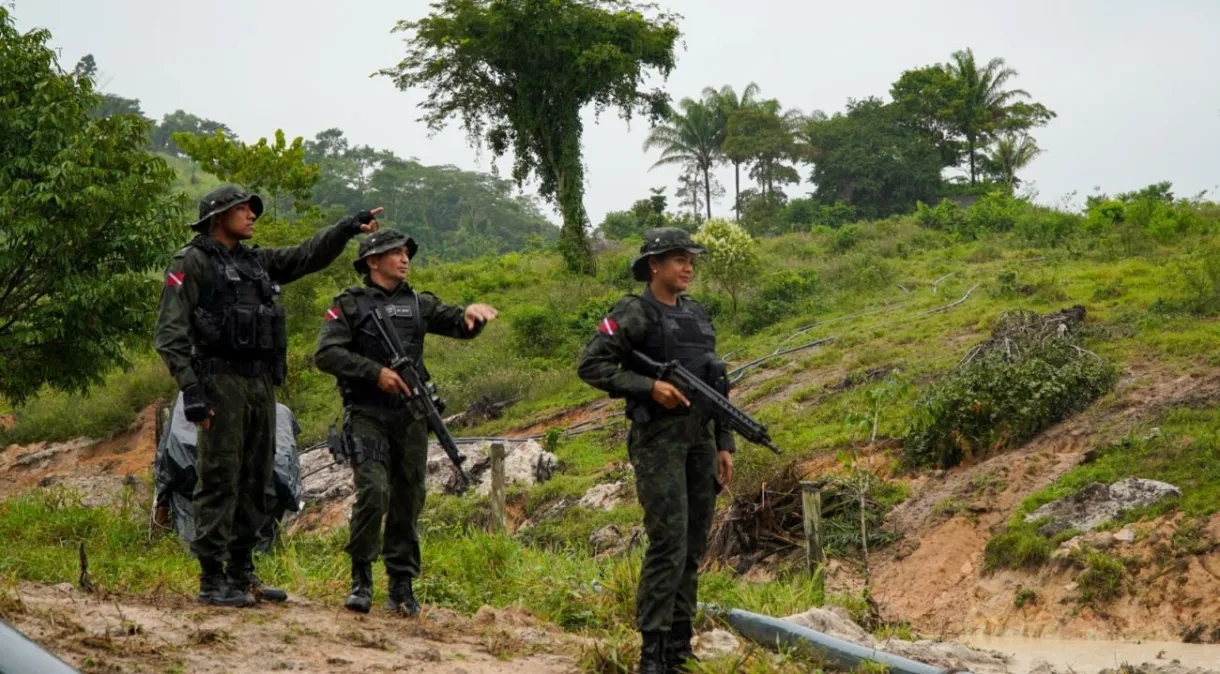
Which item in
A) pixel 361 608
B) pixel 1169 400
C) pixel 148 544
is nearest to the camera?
pixel 361 608

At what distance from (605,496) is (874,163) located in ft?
107

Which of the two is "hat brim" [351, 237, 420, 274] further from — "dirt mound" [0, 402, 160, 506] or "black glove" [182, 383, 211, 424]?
"dirt mound" [0, 402, 160, 506]

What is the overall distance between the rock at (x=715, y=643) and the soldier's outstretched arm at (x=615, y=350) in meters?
1.21

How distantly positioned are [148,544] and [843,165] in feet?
130

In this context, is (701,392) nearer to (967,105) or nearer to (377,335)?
(377,335)

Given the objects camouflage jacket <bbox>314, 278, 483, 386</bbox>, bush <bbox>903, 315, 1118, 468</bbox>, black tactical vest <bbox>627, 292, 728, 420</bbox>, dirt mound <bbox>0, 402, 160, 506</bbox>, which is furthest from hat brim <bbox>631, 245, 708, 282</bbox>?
dirt mound <bbox>0, 402, 160, 506</bbox>

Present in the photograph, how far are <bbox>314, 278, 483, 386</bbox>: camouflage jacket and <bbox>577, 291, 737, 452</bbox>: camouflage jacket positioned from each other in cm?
88

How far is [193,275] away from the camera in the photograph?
5.90 m

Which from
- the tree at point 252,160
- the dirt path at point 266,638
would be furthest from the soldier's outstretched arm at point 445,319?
the tree at point 252,160

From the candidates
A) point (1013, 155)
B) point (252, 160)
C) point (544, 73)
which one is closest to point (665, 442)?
point (252, 160)

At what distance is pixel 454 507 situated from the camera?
14398 millimetres

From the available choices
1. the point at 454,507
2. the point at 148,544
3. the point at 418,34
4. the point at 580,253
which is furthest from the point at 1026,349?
the point at 418,34

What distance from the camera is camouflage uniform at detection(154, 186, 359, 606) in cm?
586

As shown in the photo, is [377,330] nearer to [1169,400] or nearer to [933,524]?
[933,524]
